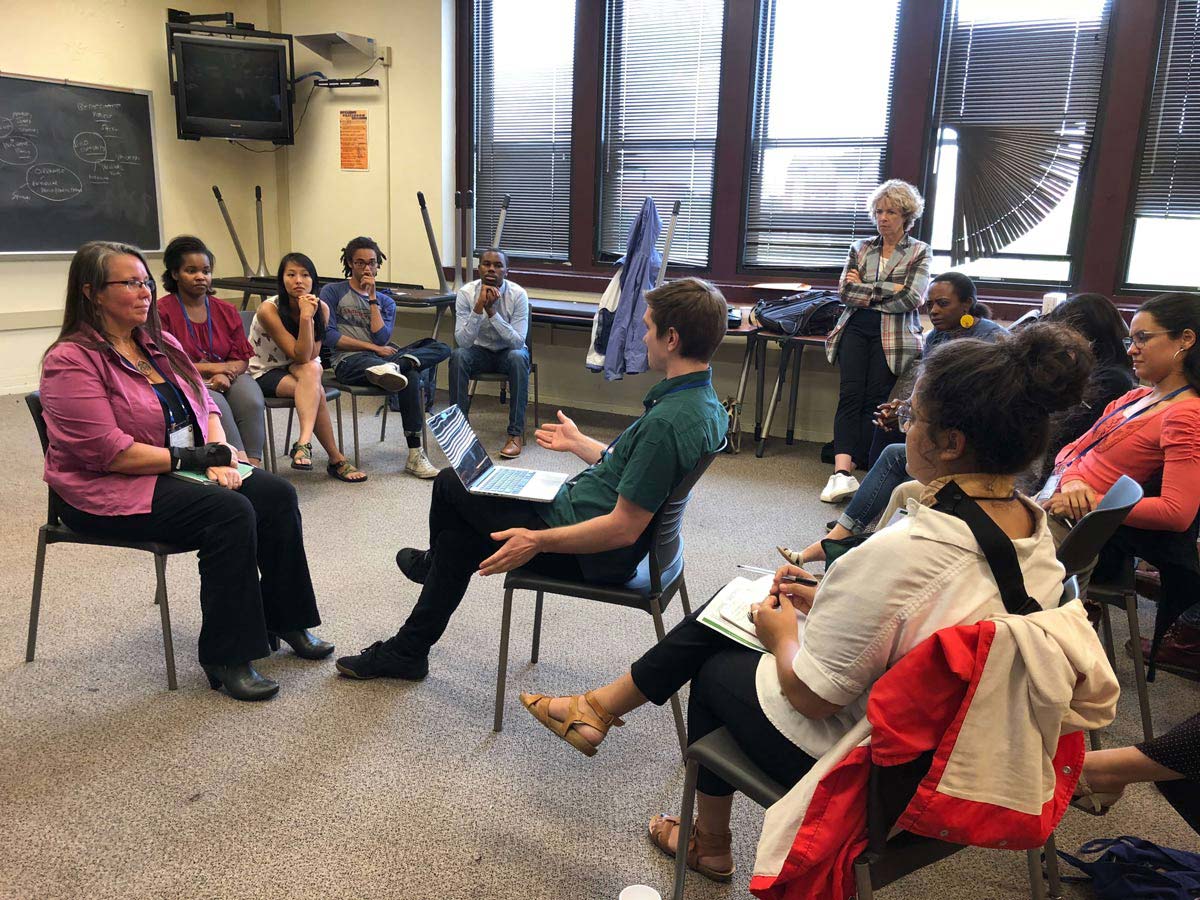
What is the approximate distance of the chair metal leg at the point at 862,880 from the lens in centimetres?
109

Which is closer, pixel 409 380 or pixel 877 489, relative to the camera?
pixel 877 489

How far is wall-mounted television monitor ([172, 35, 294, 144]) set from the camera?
18.4 feet

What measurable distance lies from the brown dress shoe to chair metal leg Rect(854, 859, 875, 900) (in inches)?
138

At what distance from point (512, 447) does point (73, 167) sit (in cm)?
336

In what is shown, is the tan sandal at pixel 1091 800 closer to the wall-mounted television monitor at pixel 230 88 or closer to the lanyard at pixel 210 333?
the lanyard at pixel 210 333

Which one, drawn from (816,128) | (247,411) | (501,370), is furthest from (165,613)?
(816,128)

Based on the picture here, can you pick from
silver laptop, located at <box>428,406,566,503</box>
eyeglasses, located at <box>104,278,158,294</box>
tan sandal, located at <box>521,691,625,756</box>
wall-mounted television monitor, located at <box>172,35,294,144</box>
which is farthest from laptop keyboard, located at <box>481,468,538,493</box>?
wall-mounted television monitor, located at <box>172,35,294,144</box>

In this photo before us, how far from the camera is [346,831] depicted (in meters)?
1.68

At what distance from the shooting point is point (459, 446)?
2.01 metres

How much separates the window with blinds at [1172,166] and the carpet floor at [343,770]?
2.44 meters

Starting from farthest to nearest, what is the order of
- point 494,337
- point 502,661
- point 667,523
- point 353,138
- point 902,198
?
point 353,138
point 494,337
point 902,198
point 502,661
point 667,523

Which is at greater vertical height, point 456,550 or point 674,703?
point 456,550

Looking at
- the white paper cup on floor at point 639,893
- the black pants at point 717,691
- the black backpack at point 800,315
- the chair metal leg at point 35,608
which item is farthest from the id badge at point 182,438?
the black backpack at point 800,315

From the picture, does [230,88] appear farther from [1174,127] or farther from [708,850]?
[708,850]
